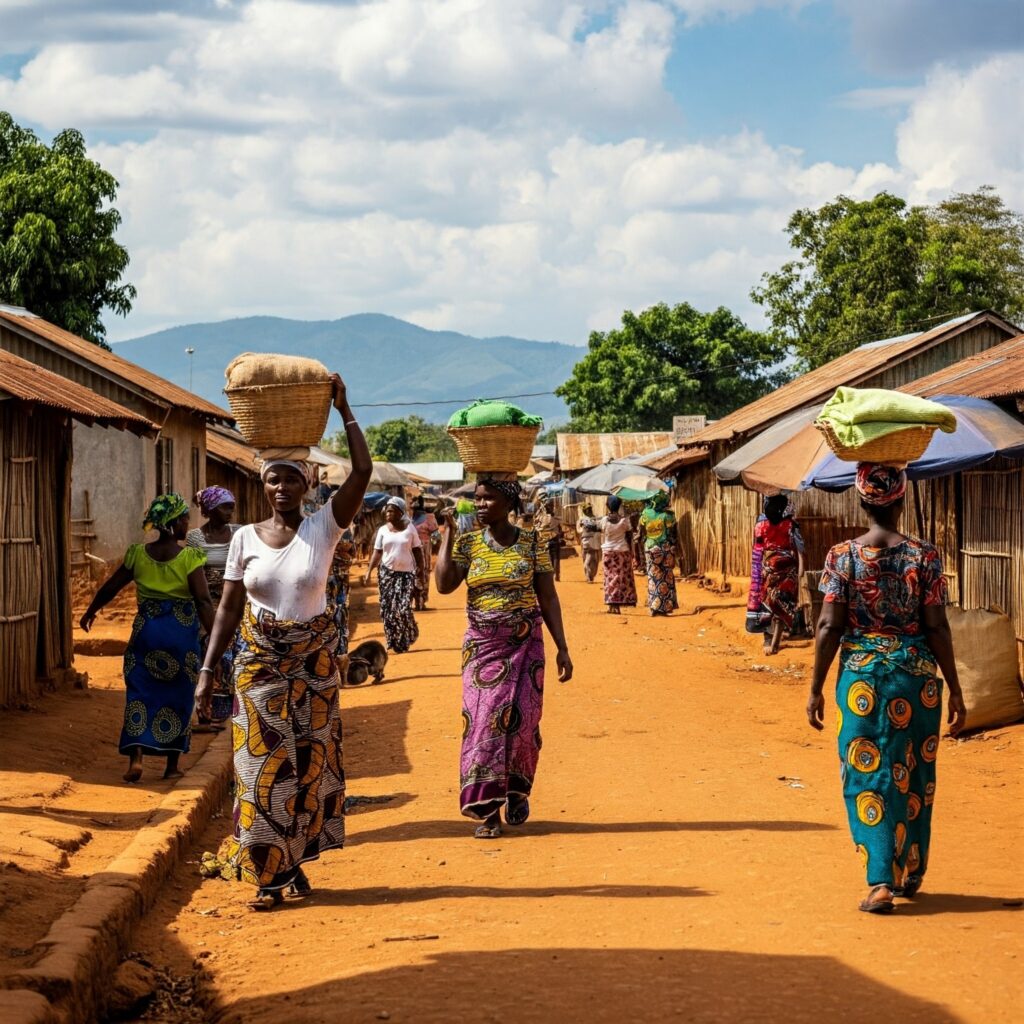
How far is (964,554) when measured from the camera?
13.3m

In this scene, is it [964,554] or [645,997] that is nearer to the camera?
[645,997]

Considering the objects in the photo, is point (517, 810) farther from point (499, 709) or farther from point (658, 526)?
point (658, 526)

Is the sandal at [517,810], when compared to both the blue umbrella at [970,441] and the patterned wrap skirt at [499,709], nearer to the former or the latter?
the patterned wrap skirt at [499,709]

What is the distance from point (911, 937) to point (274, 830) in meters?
2.67

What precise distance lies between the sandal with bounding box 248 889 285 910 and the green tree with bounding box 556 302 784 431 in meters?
55.3

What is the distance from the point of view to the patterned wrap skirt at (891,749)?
607cm

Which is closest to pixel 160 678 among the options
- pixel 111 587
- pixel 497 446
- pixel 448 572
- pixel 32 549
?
pixel 111 587

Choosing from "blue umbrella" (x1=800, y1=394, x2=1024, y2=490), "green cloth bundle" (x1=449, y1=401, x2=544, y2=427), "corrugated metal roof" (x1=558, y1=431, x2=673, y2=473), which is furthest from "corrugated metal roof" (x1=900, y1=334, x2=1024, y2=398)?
"corrugated metal roof" (x1=558, y1=431, x2=673, y2=473)

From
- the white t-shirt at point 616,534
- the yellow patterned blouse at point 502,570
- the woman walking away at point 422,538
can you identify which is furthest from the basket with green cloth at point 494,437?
the white t-shirt at point 616,534

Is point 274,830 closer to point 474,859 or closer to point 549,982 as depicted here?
point 474,859

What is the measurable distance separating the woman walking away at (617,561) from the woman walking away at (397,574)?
686 centimetres

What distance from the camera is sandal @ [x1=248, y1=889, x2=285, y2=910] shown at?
6.40 meters

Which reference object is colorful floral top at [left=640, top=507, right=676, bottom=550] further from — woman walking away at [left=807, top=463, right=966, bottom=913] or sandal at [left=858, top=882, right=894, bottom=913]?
sandal at [left=858, top=882, right=894, bottom=913]

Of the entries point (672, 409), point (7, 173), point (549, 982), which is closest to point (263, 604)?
point (549, 982)
